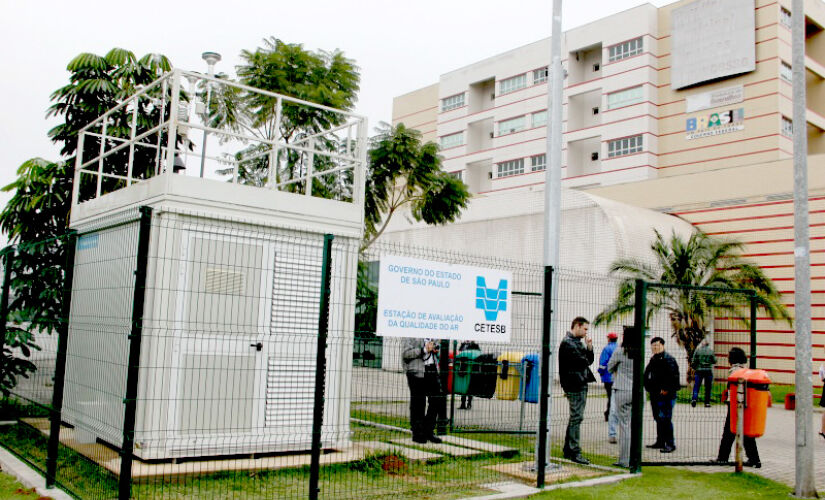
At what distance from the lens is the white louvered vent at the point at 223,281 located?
7.98 m

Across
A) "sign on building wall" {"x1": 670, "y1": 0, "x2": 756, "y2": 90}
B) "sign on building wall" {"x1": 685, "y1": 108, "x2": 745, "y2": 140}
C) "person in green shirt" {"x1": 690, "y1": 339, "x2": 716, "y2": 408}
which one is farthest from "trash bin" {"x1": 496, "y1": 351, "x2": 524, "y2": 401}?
"sign on building wall" {"x1": 670, "y1": 0, "x2": 756, "y2": 90}

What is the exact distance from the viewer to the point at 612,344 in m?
13.6

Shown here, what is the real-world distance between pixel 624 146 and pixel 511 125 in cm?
947

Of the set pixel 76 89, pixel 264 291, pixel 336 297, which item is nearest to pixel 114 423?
pixel 264 291

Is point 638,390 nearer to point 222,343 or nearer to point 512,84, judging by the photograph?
point 222,343

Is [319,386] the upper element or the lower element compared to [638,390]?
upper

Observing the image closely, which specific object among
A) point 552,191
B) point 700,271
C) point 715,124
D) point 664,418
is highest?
point 715,124

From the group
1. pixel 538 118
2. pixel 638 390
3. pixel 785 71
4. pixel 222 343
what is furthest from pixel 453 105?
pixel 222 343

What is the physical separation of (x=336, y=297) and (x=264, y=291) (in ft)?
3.33

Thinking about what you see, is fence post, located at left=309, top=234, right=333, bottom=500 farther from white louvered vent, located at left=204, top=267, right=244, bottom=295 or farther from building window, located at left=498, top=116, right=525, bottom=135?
building window, located at left=498, top=116, right=525, bottom=135

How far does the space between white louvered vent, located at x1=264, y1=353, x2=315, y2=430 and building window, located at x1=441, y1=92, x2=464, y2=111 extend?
156 feet

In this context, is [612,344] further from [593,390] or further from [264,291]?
[264,291]

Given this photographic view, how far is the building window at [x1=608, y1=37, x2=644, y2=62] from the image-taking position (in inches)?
1687

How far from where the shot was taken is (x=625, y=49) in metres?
43.7
